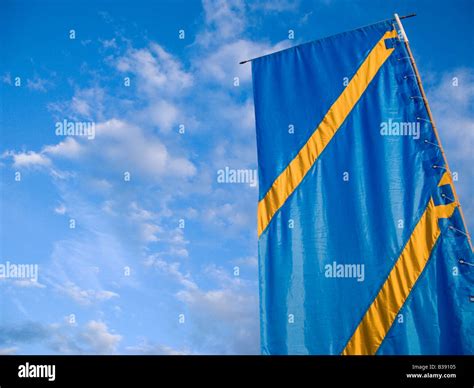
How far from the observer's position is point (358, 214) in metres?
6.22

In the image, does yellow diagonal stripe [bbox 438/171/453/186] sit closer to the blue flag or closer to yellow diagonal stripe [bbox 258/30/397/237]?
the blue flag

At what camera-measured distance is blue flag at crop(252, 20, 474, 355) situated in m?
5.84

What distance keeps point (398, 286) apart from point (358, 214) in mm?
986

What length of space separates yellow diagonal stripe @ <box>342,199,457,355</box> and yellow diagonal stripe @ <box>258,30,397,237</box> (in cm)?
155

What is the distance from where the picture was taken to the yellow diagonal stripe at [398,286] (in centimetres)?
591

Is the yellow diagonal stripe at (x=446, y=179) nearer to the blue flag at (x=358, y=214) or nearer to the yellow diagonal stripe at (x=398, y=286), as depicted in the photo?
the blue flag at (x=358, y=214)

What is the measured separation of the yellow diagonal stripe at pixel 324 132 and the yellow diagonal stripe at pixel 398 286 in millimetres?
1551
